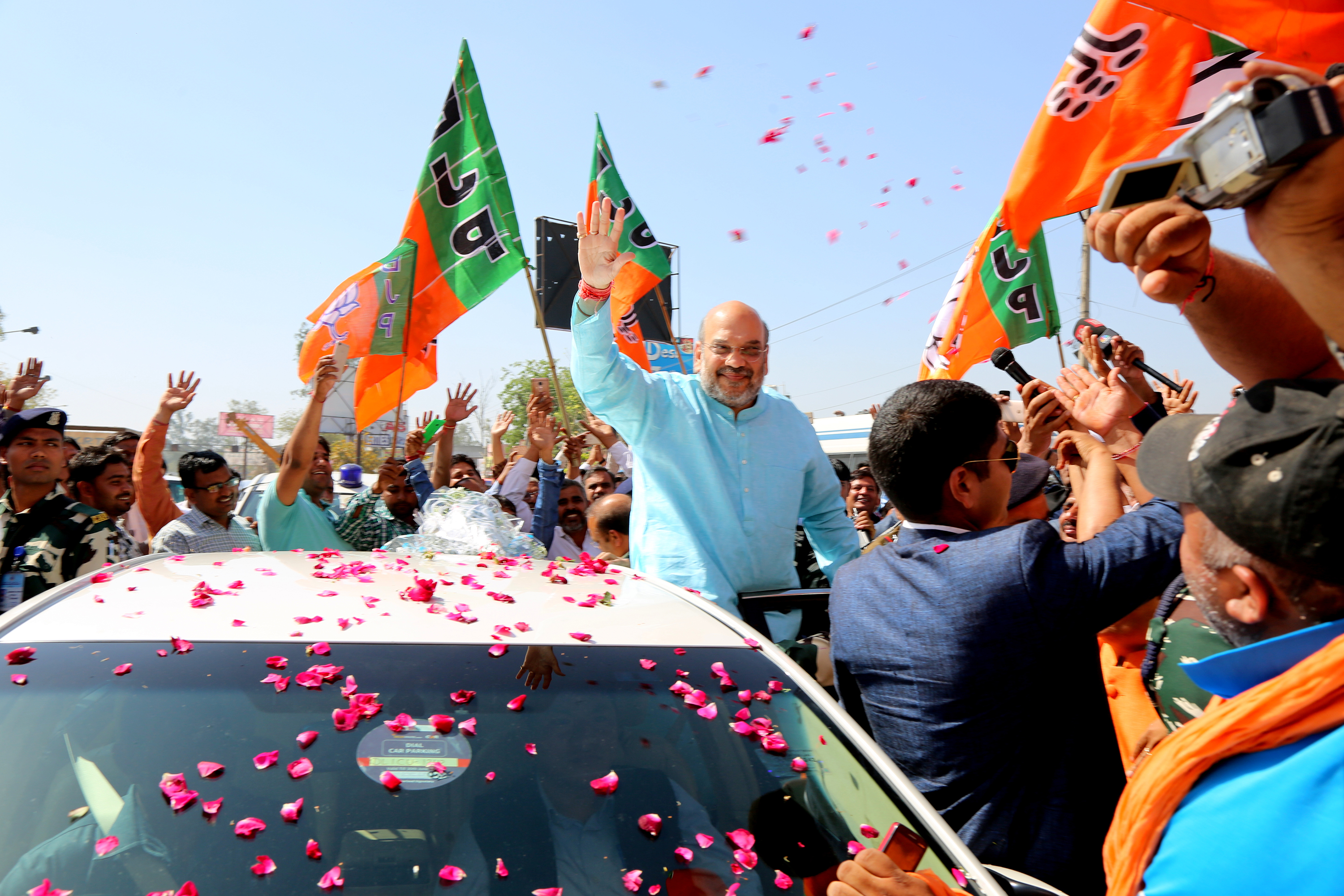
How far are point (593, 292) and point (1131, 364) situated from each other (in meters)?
2.10

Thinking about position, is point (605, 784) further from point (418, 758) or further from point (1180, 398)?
point (1180, 398)

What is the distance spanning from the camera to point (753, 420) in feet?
12.1

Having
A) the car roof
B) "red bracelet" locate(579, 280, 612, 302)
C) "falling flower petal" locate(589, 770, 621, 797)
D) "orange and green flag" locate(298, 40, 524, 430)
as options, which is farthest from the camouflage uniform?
"falling flower petal" locate(589, 770, 621, 797)

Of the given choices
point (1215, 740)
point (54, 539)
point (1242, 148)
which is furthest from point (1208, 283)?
point (54, 539)

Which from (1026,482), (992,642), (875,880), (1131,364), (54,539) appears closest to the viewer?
(875,880)

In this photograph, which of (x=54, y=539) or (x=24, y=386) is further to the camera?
(x=24, y=386)

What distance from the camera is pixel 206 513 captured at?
462 cm

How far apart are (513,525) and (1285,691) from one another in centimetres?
344

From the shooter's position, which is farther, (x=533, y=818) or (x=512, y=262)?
(x=512, y=262)

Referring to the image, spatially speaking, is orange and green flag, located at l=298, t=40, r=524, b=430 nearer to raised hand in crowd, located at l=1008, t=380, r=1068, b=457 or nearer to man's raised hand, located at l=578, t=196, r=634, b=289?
man's raised hand, located at l=578, t=196, r=634, b=289

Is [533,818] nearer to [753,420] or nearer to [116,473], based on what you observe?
[753,420]

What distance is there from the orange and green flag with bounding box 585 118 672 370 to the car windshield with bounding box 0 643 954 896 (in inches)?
242

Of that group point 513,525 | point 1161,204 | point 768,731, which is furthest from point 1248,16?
point 513,525

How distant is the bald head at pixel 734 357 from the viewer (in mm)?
3635
